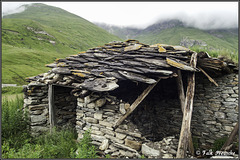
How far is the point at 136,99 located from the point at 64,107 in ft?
11.4

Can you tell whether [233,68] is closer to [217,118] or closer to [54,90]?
[217,118]

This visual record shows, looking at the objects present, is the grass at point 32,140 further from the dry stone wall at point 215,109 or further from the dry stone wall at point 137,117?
the dry stone wall at point 215,109

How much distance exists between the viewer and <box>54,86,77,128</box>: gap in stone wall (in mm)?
5773

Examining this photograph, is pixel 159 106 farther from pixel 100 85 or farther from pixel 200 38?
pixel 200 38

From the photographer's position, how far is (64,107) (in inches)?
237

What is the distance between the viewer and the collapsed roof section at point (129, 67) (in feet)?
12.9

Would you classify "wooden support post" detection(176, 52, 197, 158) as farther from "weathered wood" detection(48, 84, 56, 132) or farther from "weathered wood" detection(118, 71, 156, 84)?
"weathered wood" detection(48, 84, 56, 132)

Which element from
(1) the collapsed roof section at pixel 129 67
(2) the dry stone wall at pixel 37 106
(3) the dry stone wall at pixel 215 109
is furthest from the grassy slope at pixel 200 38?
(2) the dry stone wall at pixel 37 106

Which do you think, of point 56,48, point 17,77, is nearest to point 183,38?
point 56,48

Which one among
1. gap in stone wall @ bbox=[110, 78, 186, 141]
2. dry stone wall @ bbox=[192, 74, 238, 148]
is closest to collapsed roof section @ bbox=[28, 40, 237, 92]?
dry stone wall @ bbox=[192, 74, 238, 148]

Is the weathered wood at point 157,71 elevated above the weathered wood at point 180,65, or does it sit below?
below

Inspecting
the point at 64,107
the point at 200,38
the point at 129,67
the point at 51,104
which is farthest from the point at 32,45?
the point at 200,38

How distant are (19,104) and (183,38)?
319ft

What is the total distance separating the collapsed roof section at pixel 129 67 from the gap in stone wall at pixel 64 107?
87 cm
